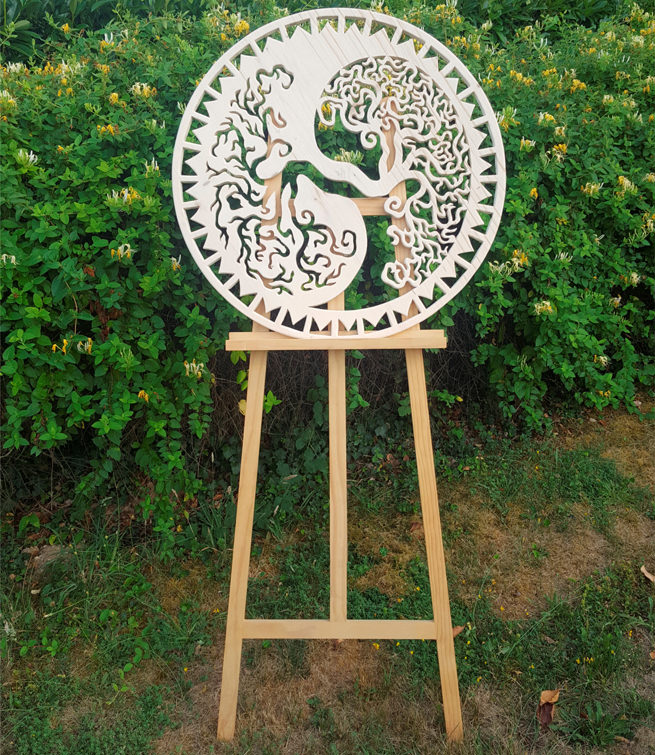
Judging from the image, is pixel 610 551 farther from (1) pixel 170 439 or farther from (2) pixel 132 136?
(2) pixel 132 136

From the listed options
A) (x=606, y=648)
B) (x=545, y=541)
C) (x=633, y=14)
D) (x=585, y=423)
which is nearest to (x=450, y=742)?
(x=606, y=648)

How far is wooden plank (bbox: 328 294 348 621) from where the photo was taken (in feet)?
6.14

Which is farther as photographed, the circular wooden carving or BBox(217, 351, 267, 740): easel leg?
BBox(217, 351, 267, 740): easel leg

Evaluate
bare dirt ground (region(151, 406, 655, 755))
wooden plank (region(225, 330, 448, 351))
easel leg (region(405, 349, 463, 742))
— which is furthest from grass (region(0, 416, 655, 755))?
wooden plank (region(225, 330, 448, 351))

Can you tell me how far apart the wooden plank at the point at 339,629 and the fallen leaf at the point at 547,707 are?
454mm

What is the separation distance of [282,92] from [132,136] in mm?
777

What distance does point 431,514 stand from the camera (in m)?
1.88

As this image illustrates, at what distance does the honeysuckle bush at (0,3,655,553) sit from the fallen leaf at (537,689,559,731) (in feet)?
3.95

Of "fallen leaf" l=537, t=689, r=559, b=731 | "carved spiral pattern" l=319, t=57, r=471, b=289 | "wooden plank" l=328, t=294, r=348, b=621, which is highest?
"carved spiral pattern" l=319, t=57, r=471, b=289

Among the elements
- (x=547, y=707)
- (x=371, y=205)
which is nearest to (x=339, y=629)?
(x=547, y=707)

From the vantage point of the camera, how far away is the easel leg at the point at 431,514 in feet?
6.10

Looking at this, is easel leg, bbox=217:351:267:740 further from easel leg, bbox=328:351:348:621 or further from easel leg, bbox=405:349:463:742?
easel leg, bbox=405:349:463:742

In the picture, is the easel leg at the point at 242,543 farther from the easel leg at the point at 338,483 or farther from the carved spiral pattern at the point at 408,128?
the carved spiral pattern at the point at 408,128

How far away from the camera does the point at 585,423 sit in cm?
325
